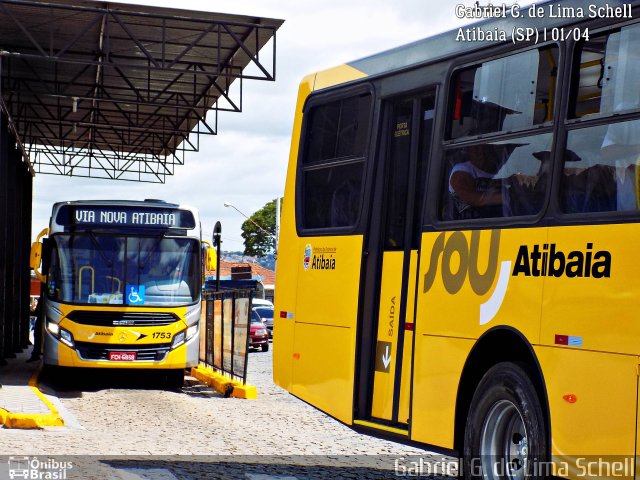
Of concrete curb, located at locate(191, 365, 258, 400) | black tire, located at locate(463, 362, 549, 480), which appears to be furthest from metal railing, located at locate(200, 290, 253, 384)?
Result: black tire, located at locate(463, 362, 549, 480)

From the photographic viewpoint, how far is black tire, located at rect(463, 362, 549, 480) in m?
7.09

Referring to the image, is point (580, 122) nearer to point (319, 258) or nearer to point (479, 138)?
point (479, 138)

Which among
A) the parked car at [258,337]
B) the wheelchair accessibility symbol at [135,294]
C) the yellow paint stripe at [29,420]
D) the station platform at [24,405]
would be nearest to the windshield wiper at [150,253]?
the wheelchair accessibility symbol at [135,294]

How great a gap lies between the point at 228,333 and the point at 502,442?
12.9 meters

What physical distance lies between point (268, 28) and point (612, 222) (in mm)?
17740

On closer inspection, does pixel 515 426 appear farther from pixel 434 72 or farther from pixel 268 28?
pixel 268 28

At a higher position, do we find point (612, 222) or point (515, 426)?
point (612, 222)

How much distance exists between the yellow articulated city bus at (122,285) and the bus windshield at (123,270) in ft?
0.05

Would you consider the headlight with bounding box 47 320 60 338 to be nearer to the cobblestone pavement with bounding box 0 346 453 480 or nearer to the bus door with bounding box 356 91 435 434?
the cobblestone pavement with bounding box 0 346 453 480

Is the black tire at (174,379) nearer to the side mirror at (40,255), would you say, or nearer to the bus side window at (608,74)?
the side mirror at (40,255)

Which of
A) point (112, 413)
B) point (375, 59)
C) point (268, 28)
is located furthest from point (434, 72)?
point (268, 28)

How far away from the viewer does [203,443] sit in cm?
1191

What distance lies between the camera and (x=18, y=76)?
3106 cm

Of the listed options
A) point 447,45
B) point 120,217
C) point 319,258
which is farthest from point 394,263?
point 120,217
